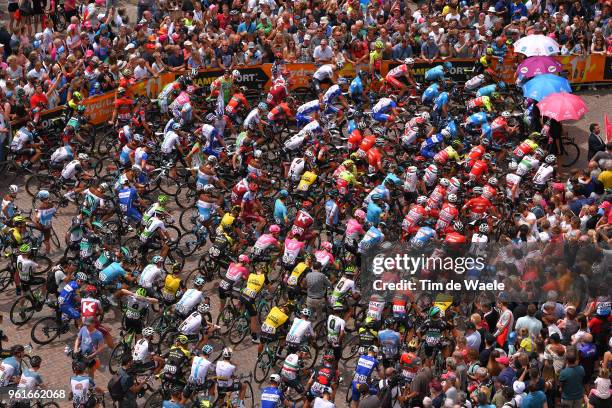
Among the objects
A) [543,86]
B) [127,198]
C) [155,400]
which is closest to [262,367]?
[155,400]

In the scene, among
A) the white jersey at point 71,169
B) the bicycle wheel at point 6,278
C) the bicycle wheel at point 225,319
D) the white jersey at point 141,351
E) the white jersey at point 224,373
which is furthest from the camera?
the white jersey at point 71,169

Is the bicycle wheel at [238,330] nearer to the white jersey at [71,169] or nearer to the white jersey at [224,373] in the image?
the white jersey at [224,373]

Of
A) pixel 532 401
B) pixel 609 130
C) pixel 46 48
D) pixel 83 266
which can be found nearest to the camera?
pixel 532 401

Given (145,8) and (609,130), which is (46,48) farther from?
(609,130)

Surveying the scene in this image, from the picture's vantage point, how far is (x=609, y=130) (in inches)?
1203

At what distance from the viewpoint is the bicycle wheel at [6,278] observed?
25.4m

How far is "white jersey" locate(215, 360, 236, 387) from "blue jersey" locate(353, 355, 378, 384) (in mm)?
2422

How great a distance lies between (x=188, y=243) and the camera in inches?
1051

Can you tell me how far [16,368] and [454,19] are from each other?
1967 centimetres

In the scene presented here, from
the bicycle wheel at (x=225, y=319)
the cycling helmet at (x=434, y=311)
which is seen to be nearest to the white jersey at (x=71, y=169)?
the bicycle wheel at (x=225, y=319)

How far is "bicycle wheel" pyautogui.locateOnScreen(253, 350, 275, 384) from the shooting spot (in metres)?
22.9

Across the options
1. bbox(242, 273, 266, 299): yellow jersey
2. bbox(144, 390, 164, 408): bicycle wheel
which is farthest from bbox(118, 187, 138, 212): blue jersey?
bbox(144, 390, 164, 408): bicycle wheel

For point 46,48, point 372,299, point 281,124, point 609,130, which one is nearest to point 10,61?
point 46,48

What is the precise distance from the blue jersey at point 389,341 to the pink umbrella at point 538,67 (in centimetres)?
1226
